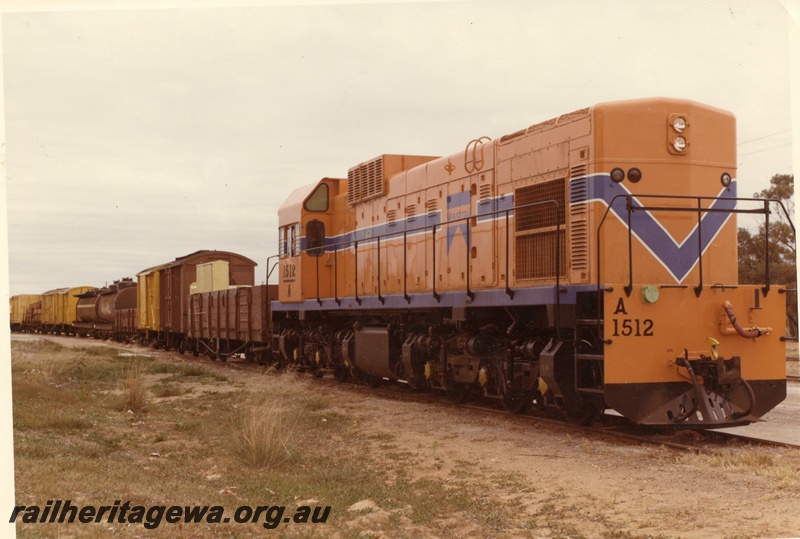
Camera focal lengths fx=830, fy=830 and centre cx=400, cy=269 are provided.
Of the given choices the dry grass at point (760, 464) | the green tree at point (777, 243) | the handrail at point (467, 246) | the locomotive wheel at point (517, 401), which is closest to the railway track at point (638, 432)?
the locomotive wheel at point (517, 401)

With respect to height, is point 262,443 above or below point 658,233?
below

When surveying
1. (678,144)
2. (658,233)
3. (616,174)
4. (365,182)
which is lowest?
(658,233)

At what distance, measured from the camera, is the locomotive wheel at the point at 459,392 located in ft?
40.1

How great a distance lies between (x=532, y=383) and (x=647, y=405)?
1733mm

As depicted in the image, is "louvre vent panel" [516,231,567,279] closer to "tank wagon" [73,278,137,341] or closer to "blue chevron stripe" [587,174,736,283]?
"blue chevron stripe" [587,174,736,283]

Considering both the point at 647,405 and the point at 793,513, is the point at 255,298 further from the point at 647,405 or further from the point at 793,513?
the point at 793,513

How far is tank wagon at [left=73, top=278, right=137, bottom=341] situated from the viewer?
3778 cm

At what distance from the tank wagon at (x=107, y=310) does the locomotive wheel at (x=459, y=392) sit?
26152mm

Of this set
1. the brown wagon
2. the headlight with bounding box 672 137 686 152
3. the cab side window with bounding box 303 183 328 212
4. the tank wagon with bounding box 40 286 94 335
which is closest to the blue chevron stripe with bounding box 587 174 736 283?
the headlight with bounding box 672 137 686 152

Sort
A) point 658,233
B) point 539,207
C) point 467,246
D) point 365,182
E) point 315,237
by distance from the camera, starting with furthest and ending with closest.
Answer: point 315,237, point 365,182, point 467,246, point 539,207, point 658,233

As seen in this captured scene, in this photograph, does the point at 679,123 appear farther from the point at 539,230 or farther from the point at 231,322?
the point at 231,322

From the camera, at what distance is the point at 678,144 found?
9.23m

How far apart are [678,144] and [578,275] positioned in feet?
5.97

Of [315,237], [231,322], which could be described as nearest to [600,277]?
[315,237]
